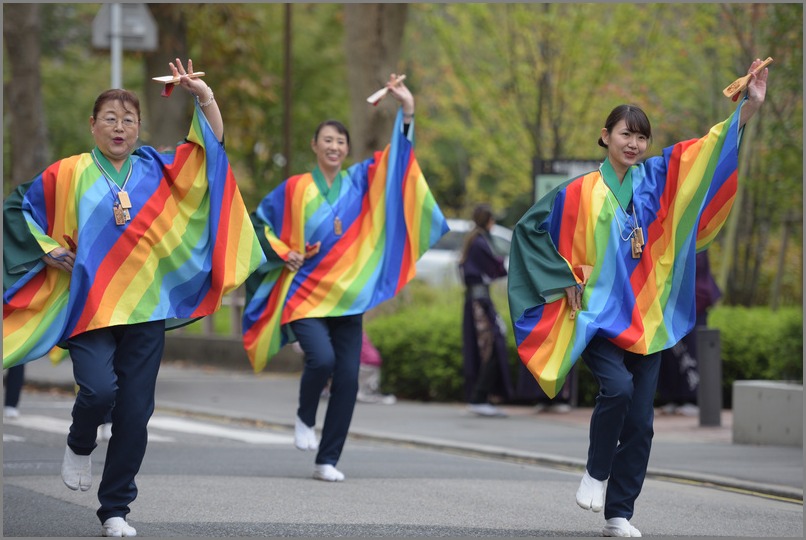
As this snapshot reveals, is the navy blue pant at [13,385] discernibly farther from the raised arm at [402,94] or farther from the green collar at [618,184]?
the green collar at [618,184]

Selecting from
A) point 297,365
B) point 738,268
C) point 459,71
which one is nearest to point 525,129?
point 459,71

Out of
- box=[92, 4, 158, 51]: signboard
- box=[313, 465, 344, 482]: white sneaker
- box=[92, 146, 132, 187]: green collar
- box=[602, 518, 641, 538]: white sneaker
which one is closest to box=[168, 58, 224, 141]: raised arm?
box=[92, 146, 132, 187]: green collar

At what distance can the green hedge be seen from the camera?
13.4 meters

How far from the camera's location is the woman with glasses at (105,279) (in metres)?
6.10

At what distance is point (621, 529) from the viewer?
6.29m

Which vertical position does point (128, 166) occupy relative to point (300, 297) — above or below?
above

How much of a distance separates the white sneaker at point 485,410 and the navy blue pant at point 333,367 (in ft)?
15.0

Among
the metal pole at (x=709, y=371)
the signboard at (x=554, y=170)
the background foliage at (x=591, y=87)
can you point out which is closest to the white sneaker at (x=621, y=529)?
the metal pole at (x=709, y=371)

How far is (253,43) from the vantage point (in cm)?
2427

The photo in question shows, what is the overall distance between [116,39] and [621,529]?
11.9m

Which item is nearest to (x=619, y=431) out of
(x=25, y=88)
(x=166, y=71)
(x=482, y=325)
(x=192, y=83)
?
(x=192, y=83)

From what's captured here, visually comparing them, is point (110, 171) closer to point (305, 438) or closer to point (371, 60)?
point (305, 438)

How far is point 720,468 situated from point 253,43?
1664cm

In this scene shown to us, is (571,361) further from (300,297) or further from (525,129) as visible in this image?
(525,129)
